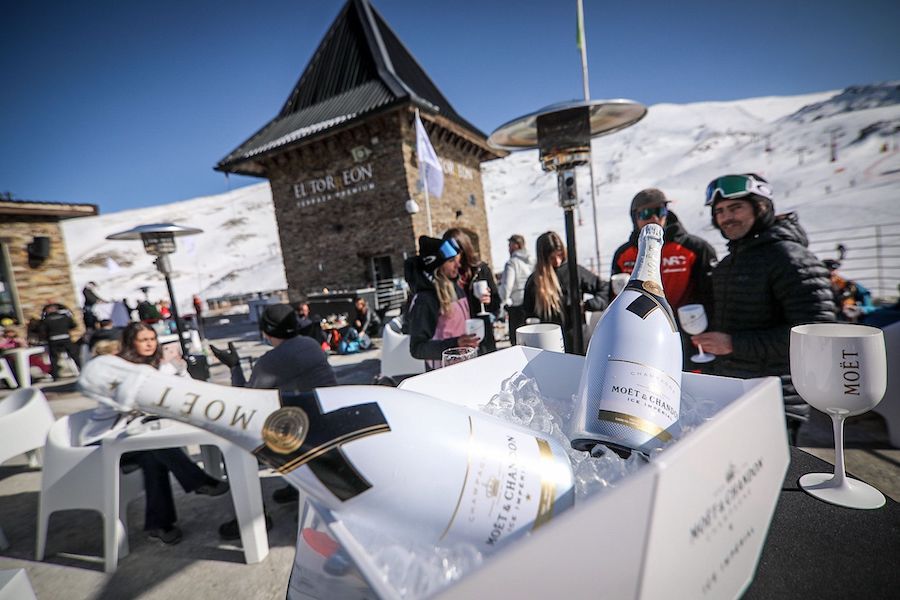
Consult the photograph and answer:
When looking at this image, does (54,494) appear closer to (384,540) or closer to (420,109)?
(384,540)

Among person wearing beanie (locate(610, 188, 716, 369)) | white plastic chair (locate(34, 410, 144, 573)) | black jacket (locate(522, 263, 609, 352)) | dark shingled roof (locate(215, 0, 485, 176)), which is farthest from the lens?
dark shingled roof (locate(215, 0, 485, 176))

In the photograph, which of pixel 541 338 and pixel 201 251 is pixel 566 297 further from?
pixel 201 251

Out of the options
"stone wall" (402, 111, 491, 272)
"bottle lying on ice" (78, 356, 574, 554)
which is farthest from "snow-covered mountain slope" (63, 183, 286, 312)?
"bottle lying on ice" (78, 356, 574, 554)

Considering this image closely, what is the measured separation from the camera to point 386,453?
1.70 feet

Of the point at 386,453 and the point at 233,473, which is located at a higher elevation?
the point at 386,453

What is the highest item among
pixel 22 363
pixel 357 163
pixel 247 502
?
pixel 357 163

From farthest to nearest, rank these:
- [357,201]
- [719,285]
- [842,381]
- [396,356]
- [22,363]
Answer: [357,201] → [22,363] → [396,356] → [719,285] → [842,381]

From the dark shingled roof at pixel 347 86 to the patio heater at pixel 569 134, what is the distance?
32.6ft

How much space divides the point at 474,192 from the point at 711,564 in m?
14.7

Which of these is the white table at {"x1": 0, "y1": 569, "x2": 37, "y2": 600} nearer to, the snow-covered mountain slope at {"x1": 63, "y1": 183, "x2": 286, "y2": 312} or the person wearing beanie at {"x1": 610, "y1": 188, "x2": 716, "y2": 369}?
the person wearing beanie at {"x1": 610, "y1": 188, "x2": 716, "y2": 369}

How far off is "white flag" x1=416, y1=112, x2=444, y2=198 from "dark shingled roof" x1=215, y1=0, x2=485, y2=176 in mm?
2101

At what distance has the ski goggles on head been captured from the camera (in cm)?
156

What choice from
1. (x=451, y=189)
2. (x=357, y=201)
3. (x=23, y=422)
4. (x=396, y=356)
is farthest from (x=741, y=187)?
(x=451, y=189)

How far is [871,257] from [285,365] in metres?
10.3
